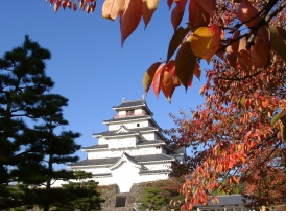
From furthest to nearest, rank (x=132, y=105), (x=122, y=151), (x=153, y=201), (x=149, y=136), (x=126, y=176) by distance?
(x=132, y=105), (x=149, y=136), (x=122, y=151), (x=126, y=176), (x=153, y=201)

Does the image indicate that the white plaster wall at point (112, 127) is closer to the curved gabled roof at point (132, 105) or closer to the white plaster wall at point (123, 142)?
the curved gabled roof at point (132, 105)

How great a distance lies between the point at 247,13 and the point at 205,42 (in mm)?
130

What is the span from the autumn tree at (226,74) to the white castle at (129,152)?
1327 cm

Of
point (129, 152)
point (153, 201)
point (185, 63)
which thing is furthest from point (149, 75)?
point (129, 152)

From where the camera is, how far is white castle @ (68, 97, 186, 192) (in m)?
17.3

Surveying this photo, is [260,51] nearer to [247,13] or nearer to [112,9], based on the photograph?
[247,13]

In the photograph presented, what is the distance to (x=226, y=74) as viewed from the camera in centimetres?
209

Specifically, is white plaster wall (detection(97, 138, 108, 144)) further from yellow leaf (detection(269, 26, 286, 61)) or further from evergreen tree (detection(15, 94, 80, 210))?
yellow leaf (detection(269, 26, 286, 61))

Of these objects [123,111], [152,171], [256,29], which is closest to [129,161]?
[152,171]

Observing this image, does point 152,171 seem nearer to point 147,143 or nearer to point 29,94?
point 147,143

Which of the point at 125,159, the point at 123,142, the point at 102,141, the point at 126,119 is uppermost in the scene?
the point at 126,119

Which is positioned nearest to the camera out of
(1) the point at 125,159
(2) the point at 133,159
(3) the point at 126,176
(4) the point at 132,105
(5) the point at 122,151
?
(3) the point at 126,176

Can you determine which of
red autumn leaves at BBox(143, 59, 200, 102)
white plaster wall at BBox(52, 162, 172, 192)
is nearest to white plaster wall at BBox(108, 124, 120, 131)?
white plaster wall at BBox(52, 162, 172, 192)

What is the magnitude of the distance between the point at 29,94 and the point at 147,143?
514 inches
